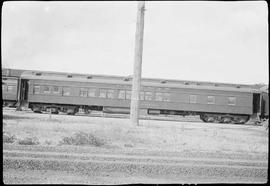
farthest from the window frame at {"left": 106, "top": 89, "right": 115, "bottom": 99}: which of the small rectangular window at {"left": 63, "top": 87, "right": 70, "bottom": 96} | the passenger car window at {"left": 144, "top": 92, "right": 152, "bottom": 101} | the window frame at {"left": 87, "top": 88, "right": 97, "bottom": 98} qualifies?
the small rectangular window at {"left": 63, "top": 87, "right": 70, "bottom": 96}

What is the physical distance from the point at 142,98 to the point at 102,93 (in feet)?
11.3

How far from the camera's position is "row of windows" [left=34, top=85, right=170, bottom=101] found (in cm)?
2650

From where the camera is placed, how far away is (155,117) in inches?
1110

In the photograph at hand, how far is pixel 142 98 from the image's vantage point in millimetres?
26609

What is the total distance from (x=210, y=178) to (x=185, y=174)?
555mm

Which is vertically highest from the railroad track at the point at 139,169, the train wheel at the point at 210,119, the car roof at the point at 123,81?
the car roof at the point at 123,81

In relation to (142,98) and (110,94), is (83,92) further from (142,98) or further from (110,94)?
(142,98)

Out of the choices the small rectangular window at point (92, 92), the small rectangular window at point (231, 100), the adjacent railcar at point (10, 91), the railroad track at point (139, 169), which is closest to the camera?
the railroad track at point (139, 169)

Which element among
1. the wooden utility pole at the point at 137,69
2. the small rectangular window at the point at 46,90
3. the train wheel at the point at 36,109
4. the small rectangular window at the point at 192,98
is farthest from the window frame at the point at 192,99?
the train wheel at the point at 36,109

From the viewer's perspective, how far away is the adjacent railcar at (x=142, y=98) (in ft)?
86.8

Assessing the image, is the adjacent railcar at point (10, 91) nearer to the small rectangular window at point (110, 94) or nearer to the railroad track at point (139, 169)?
the small rectangular window at point (110, 94)

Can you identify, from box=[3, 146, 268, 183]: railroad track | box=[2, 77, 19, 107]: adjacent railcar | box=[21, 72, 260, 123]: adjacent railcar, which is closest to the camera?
box=[3, 146, 268, 183]: railroad track

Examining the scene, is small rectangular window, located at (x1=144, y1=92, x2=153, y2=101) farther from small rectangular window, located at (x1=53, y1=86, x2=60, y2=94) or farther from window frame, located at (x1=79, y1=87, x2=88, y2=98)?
small rectangular window, located at (x1=53, y1=86, x2=60, y2=94)

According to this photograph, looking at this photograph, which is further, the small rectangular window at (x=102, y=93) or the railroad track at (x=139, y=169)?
the small rectangular window at (x=102, y=93)
